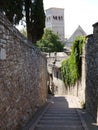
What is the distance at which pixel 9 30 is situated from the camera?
718 centimetres

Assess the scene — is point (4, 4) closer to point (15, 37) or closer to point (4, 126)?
point (15, 37)

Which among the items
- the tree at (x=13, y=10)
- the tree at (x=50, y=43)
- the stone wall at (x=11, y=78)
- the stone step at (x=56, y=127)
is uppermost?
the tree at (x=50, y=43)

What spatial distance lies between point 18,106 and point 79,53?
998cm

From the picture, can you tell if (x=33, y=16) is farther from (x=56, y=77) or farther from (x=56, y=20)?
(x=56, y=20)

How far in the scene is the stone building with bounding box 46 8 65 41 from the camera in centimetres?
9800

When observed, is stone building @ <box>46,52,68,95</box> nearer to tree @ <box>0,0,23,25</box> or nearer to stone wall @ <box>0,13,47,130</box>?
tree @ <box>0,0,23,25</box>

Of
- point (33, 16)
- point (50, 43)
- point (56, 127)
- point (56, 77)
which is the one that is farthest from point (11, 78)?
point (50, 43)

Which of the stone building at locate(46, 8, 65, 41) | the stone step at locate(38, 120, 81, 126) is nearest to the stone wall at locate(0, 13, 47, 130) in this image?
the stone step at locate(38, 120, 81, 126)

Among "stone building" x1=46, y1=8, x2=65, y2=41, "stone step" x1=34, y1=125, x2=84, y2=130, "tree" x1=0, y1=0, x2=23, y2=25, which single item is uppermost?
"stone building" x1=46, y1=8, x2=65, y2=41

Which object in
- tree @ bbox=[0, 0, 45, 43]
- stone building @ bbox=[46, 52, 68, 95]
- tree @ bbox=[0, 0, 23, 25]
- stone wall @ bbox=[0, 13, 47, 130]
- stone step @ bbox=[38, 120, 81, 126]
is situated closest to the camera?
stone wall @ bbox=[0, 13, 47, 130]

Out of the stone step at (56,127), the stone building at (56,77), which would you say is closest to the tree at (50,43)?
the stone building at (56,77)

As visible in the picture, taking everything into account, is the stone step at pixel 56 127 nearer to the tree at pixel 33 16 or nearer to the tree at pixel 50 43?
the tree at pixel 33 16

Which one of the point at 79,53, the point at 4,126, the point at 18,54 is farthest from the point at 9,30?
the point at 79,53

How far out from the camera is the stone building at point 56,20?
9800 centimetres
